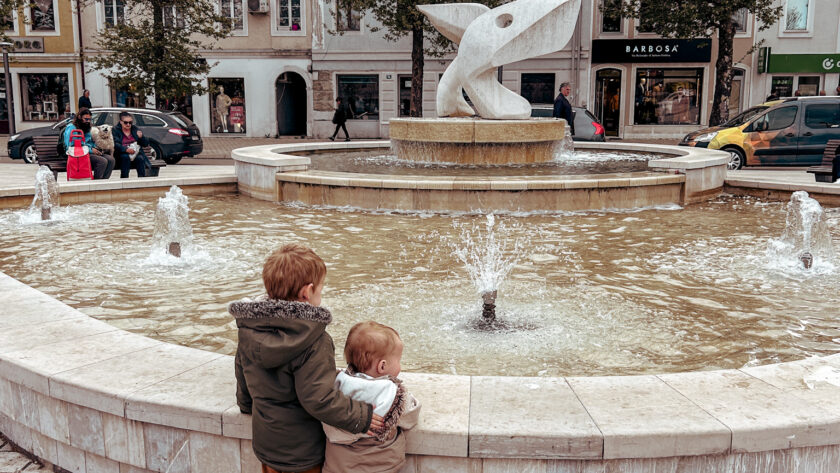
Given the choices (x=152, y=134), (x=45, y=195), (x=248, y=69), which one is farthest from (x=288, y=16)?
(x=45, y=195)

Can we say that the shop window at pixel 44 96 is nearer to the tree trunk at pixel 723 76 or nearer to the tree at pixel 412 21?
the tree at pixel 412 21

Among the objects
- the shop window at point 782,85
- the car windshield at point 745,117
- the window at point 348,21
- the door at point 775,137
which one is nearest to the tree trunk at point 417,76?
the window at point 348,21

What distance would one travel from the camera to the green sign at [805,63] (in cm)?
2822

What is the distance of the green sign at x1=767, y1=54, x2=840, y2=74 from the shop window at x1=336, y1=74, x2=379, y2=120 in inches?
568

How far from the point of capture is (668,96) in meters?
29.7

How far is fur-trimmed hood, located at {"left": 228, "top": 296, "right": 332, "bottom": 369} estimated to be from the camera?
257 cm

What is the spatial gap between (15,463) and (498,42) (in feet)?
35.9

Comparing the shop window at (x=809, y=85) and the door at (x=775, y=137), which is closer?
the door at (x=775, y=137)

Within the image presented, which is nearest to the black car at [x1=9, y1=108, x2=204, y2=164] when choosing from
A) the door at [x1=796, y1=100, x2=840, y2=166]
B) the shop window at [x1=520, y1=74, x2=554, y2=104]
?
the door at [x1=796, y1=100, x2=840, y2=166]

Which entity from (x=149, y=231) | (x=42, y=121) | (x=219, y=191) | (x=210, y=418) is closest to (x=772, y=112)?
(x=219, y=191)

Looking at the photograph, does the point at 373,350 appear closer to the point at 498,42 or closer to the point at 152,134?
the point at 498,42

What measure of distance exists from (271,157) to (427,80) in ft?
65.5

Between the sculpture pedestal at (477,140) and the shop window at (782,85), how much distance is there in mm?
19057

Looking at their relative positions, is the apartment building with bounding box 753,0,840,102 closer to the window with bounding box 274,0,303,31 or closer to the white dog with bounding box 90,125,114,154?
the window with bounding box 274,0,303,31
